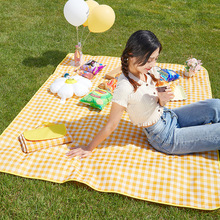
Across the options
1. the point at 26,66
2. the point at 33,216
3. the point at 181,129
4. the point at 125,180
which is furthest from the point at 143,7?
the point at 33,216

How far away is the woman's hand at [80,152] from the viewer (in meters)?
2.81

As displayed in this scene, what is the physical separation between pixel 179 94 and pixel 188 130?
1.33m

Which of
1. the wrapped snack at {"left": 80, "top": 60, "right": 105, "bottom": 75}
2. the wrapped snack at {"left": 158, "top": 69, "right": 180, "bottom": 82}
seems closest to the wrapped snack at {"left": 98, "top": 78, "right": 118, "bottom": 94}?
the wrapped snack at {"left": 80, "top": 60, "right": 105, "bottom": 75}

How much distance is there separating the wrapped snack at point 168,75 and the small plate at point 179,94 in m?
0.23

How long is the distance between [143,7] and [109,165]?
5563 millimetres

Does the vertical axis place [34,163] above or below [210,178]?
below

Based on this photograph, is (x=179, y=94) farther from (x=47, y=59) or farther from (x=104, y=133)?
(x=47, y=59)

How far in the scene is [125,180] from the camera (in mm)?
2582

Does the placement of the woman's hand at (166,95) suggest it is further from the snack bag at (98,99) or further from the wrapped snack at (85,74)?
the wrapped snack at (85,74)

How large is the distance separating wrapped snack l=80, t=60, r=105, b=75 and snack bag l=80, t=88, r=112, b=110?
68cm

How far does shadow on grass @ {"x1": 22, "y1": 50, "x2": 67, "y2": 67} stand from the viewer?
185 inches

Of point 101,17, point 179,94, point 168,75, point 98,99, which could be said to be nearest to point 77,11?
point 101,17

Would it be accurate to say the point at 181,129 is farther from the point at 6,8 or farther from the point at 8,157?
the point at 6,8

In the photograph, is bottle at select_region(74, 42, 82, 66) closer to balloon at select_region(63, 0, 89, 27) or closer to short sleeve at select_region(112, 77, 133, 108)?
balloon at select_region(63, 0, 89, 27)
